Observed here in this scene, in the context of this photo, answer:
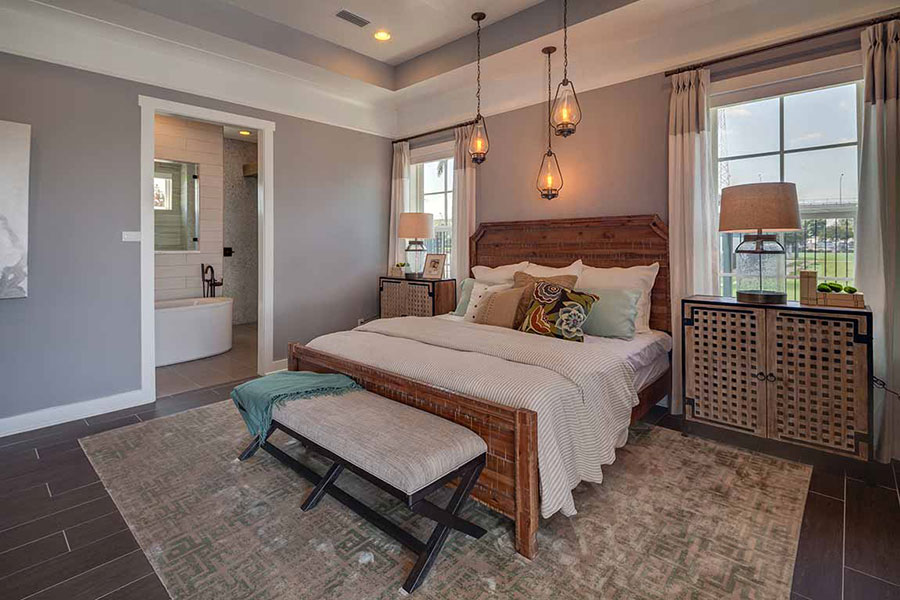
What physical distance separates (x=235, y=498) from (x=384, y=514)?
0.78 meters

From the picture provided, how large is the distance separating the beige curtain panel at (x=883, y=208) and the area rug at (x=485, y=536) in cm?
67

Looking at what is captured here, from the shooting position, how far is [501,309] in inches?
129

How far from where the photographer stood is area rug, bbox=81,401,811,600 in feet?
5.45

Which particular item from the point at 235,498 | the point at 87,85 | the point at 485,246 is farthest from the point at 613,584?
the point at 87,85

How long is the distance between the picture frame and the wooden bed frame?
394 millimetres

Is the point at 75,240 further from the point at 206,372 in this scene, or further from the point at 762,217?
the point at 762,217

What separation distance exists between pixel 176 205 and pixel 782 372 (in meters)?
6.96

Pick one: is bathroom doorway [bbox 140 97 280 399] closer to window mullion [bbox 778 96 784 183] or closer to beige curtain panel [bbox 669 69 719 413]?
beige curtain panel [bbox 669 69 719 413]

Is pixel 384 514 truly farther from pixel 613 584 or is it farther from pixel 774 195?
pixel 774 195

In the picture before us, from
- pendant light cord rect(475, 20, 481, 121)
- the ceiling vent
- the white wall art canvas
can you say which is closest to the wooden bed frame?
pendant light cord rect(475, 20, 481, 121)

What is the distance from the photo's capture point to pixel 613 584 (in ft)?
5.45

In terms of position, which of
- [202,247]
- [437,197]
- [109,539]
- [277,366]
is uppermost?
[437,197]

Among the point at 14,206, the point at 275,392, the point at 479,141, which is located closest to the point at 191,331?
the point at 14,206

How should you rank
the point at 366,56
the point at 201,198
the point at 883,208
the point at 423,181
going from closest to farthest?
Result: 1. the point at 883,208
2. the point at 366,56
3. the point at 423,181
4. the point at 201,198
